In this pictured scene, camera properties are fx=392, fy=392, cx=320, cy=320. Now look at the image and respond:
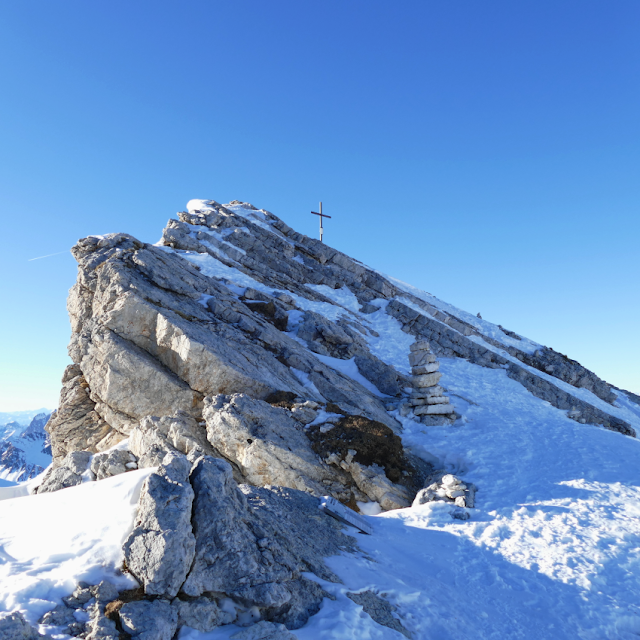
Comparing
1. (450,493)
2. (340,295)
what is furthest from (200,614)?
(340,295)

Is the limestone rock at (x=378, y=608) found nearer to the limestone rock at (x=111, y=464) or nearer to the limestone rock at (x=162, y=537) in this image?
the limestone rock at (x=162, y=537)

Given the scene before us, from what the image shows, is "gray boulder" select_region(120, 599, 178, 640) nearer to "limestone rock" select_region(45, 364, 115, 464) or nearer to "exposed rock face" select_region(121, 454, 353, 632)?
"exposed rock face" select_region(121, 454, 353, 632)

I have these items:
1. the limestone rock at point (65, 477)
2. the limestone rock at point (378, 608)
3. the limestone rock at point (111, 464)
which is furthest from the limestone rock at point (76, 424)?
the limestone rock at point (378, 608)

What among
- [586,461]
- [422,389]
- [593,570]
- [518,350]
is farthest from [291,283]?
[593,570]

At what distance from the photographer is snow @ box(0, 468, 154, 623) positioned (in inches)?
241

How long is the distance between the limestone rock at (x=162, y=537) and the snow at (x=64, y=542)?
35 cm

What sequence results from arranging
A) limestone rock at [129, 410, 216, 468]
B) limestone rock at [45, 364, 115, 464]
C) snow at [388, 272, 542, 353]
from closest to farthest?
limestone rock at [129, 410, 216, 468]
limestone rock at [45, 364, 115, 464]
snow at [388, 272, 542, 353]

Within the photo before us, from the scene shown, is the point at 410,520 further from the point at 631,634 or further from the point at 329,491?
the point at 631,634

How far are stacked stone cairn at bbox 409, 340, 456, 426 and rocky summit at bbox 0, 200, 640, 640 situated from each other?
10cm

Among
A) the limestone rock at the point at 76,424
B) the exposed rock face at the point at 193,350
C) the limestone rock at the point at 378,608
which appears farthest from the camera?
the limestone rock at the point at 76,424

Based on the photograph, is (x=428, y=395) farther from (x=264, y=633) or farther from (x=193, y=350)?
(x=264, y=633)

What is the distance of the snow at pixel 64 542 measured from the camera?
20.1 feet

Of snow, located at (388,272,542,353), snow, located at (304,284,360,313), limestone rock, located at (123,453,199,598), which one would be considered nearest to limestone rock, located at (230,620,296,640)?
limestone rock, located at (123,453,199,598)

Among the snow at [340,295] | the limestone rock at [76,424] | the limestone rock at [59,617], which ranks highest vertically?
the snow at [340,295]
